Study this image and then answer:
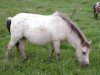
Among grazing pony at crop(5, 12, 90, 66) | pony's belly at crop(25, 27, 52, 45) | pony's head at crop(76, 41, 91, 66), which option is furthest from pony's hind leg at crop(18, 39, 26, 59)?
pony's head at crop(76, 41, 91, 66)

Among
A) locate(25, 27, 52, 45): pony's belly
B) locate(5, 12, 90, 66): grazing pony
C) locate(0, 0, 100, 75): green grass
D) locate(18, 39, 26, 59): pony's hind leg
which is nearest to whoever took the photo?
locate(0, 0, 100, 75): green grass

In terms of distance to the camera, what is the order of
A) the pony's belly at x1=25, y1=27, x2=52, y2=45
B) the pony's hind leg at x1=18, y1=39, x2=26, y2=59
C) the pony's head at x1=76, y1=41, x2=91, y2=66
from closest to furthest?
1. the pony's head at x1=76, y1=41, x2=91, y2=66
2. the pony's belly at x1=25, y1=27, x2=52, y2=45
3. the pony's hind leg at x1=18, y1=39, x2=26, y2=59

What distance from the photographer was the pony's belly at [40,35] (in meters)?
8.67

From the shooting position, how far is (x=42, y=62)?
27.8 feet

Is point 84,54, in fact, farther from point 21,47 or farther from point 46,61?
point 21,47

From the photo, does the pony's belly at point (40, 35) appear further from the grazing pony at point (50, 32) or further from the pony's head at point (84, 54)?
the pony's head at point (84, 54)

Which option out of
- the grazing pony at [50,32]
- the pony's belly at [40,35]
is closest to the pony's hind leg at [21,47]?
the grazing pony at [50,32]

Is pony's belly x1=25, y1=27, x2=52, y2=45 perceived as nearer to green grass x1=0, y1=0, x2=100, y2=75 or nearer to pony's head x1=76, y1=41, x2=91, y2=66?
green grass x1=0, y1=0, x2=100, y2=75

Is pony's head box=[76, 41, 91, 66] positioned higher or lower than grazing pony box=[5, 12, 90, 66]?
lower

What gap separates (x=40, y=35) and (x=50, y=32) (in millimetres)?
309

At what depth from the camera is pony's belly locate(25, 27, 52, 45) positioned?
28.5 feet

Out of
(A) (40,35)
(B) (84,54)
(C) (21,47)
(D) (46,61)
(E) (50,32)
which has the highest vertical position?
(E) (50,32)

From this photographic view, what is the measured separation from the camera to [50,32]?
8625 mm

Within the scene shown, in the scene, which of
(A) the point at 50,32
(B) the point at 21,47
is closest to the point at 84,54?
(A) the point at 50,32
